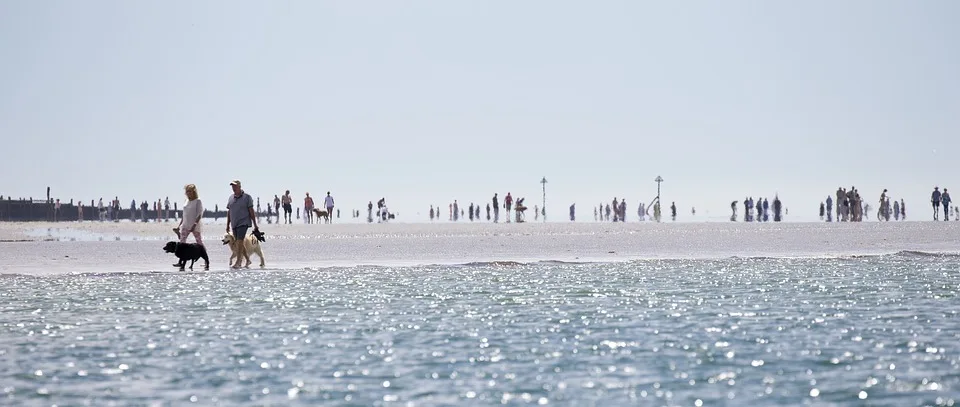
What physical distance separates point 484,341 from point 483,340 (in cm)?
6

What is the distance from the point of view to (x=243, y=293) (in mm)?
15531

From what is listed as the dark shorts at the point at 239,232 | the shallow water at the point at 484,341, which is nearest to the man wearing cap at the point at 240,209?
the dark shorts at the point at 239,232

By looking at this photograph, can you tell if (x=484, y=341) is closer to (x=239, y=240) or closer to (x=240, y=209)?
(x=240, y=209)

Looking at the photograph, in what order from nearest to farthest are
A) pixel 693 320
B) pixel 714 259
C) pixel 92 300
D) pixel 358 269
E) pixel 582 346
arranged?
1. pixel 582 346
2. pixel 693 320
3. pixel 92 300
4. pixel 358 269
5. pixel 714 259

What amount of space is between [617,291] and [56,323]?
22.6 feet

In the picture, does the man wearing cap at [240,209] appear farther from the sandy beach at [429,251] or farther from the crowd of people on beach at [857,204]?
the crowd of people on beach at [857,204]

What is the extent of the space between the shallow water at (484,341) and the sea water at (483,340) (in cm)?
3

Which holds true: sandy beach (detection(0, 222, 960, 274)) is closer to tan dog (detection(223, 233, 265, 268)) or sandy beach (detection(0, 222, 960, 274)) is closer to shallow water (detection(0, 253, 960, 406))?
tan dog (detection(223, 233, 265, 268))

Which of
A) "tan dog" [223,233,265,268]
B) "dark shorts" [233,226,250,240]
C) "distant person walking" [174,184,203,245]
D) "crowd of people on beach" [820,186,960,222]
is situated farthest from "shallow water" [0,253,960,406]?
"crowd of people on beach" [820,186,960,222]

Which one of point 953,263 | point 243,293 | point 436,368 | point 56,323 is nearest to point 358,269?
point 243,293

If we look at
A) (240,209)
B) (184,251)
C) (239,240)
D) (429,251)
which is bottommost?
(429,251)

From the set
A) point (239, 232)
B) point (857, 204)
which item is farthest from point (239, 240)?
point (857, 204)

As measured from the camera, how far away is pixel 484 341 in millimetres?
10383

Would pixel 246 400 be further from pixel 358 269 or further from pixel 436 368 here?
pixel 358 269
